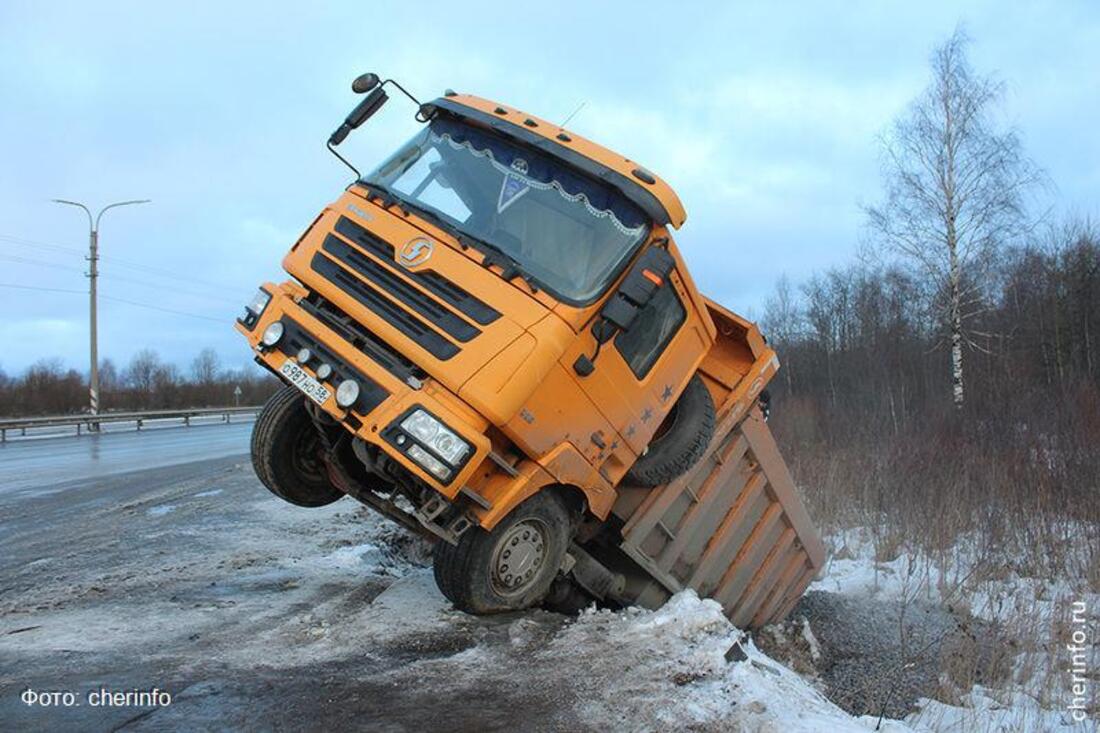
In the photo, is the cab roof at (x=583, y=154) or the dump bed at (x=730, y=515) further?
the dump bed at (x=730, y=515)

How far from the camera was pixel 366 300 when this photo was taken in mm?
4504

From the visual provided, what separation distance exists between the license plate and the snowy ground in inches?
49.7

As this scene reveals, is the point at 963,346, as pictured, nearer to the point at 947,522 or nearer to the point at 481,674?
the point at 947,522

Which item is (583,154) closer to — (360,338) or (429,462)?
(360,338)

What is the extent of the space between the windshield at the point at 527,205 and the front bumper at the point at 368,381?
90 cm

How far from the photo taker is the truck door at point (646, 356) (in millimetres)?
4594

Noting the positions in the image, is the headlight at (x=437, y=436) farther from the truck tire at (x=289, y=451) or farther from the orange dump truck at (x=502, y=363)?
the truck tire at (x=289, y=451)

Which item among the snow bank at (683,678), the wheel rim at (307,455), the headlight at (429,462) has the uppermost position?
the wheel rim at (307,455)

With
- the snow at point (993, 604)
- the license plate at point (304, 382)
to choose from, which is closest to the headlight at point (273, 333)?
the license plate at point (304, 382)

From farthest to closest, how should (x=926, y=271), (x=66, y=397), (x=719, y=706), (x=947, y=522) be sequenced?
(x=66, y=397)
(x=926, y=271)
(x=947, y=522)
(x=719, y=706)

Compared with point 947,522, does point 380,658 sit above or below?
below

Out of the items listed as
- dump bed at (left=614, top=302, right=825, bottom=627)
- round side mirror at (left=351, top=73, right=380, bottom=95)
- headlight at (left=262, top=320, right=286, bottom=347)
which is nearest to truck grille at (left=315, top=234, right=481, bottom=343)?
headlight at (left=262, top=320, right=286, bottom=347)

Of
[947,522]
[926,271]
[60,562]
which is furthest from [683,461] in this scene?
[926,271]

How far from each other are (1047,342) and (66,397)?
144 ft
